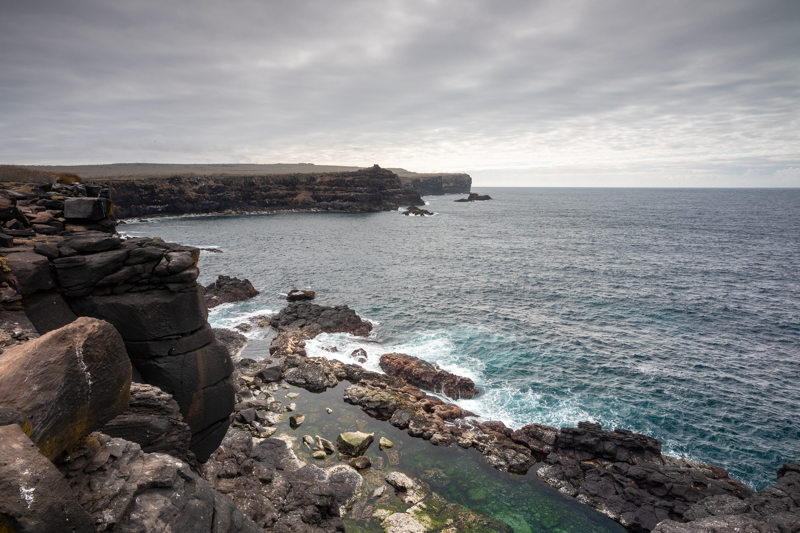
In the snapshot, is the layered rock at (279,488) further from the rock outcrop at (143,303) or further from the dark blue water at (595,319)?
the dark blue water at (595,319)

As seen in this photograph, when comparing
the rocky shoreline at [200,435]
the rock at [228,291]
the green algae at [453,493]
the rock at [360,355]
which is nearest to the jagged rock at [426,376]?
the rocky shoreline at [200,435]

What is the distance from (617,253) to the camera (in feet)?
249

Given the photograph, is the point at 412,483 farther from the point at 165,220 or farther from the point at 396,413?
the point at 165,220

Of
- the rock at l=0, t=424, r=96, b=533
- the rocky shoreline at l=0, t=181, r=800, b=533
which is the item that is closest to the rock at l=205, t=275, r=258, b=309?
the rocky shoreline at l=0, t=181, r=800, b=533

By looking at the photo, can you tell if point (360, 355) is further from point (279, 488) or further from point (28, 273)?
point (28, 273)

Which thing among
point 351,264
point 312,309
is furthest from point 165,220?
point 312,309

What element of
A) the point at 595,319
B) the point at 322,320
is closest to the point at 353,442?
the point at 322,320

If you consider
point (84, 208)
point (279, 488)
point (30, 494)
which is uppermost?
point (84, 208)

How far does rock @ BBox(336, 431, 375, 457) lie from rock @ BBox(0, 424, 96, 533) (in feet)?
58.2

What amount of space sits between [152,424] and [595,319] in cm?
4281

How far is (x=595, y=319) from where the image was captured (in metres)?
42.4

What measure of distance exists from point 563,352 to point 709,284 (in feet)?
114

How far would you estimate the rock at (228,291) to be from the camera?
4822 centimetres

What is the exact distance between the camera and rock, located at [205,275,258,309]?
158 feet
